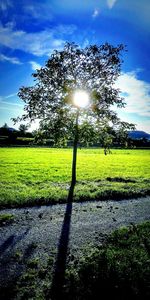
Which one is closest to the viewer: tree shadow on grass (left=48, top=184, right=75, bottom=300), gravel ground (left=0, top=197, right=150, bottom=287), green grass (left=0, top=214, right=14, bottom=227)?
tree shadow on grass (left=48, top=184, right=75, bottom=300)

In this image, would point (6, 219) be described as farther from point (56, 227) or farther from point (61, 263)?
point (61, 263)

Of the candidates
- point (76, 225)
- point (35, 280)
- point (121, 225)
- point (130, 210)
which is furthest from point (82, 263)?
point (130, 210)

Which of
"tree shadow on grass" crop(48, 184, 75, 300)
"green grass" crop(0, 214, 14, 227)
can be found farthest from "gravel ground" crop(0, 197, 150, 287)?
"green grass" crop(0, 214, 14, 227)

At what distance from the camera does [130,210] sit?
10.8m

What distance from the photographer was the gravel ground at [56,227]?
6.29 m

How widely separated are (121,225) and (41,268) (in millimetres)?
4075

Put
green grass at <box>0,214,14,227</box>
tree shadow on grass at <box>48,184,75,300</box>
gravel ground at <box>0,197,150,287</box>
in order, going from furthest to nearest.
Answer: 1. green grass at <box>0,214,14,227</box>
2. gravel ground at <box>0,197,150,287</box>
3. tree shadow on grass at <box>48,184,75,300</box>

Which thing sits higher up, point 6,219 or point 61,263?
point 6,219

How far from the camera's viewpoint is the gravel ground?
20.6 ft

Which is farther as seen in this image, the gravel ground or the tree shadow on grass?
the gravel ground

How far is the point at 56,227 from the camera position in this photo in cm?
842

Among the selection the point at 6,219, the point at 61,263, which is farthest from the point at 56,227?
the point at 61,263

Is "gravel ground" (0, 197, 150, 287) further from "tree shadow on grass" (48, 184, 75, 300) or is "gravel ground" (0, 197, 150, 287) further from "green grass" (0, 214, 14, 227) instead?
"green grass" (0, 214, 14, 227)

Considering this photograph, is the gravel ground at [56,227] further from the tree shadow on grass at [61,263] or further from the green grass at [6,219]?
the green grass at [6,219]
